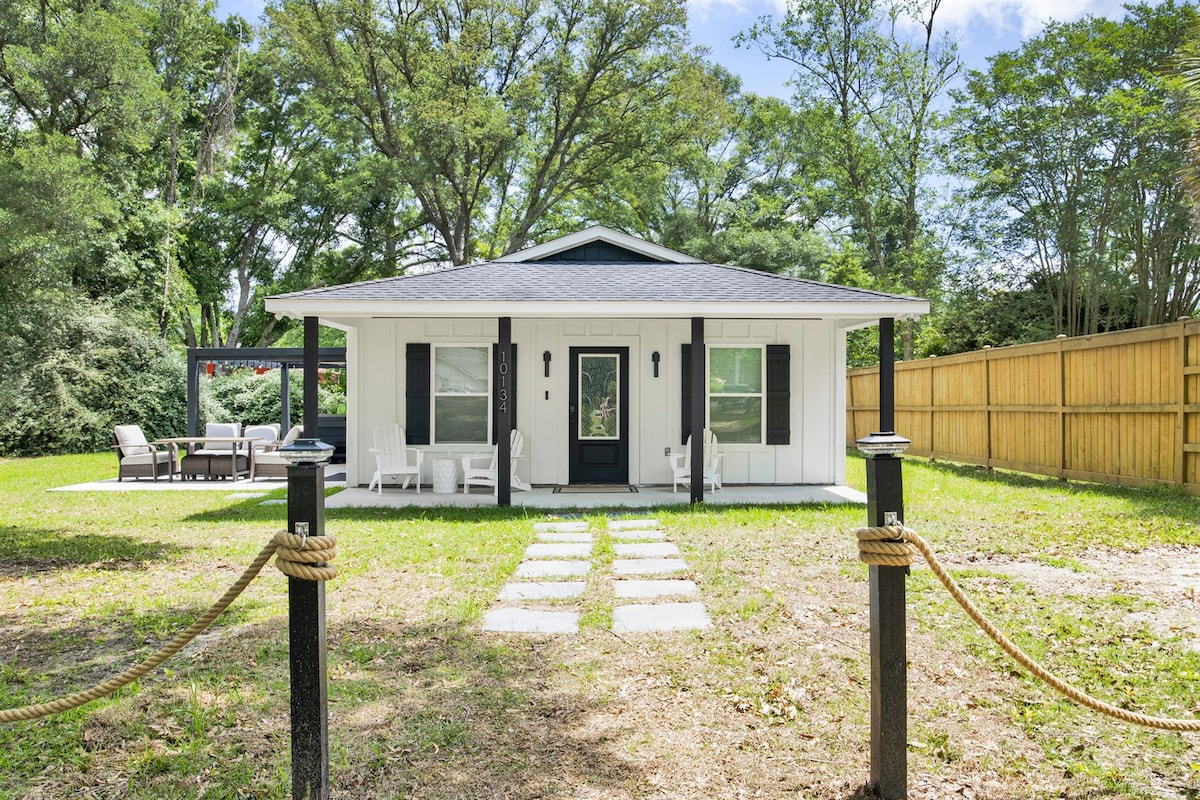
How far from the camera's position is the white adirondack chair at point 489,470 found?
10.3m

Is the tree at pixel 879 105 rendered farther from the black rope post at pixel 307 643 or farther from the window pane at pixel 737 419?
the black rope post at pixel 307 643

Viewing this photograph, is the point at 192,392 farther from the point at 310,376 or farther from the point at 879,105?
the point at 879,105

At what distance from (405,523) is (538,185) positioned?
17.8m

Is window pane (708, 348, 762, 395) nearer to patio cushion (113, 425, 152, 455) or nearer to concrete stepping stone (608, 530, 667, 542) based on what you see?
concrete stepping stone (608, 530, 667, 542)

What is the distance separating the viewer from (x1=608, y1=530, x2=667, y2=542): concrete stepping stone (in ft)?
24.4

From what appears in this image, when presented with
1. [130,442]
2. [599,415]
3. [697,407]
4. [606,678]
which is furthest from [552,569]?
[130,442]

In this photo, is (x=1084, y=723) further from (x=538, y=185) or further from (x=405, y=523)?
(x=538, y=185)

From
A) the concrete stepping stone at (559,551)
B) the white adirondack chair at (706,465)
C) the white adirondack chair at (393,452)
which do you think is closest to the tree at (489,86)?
the white adirondack chair at (393,452)

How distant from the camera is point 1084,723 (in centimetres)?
337

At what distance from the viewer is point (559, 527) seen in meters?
8.10

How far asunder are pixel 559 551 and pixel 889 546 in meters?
4.56

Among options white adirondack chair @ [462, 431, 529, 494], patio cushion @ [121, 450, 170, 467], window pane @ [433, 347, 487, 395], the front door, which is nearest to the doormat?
the front door

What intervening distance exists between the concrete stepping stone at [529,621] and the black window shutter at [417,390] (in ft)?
20.3

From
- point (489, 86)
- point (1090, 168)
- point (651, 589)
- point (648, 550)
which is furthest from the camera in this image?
point (489, 86)
